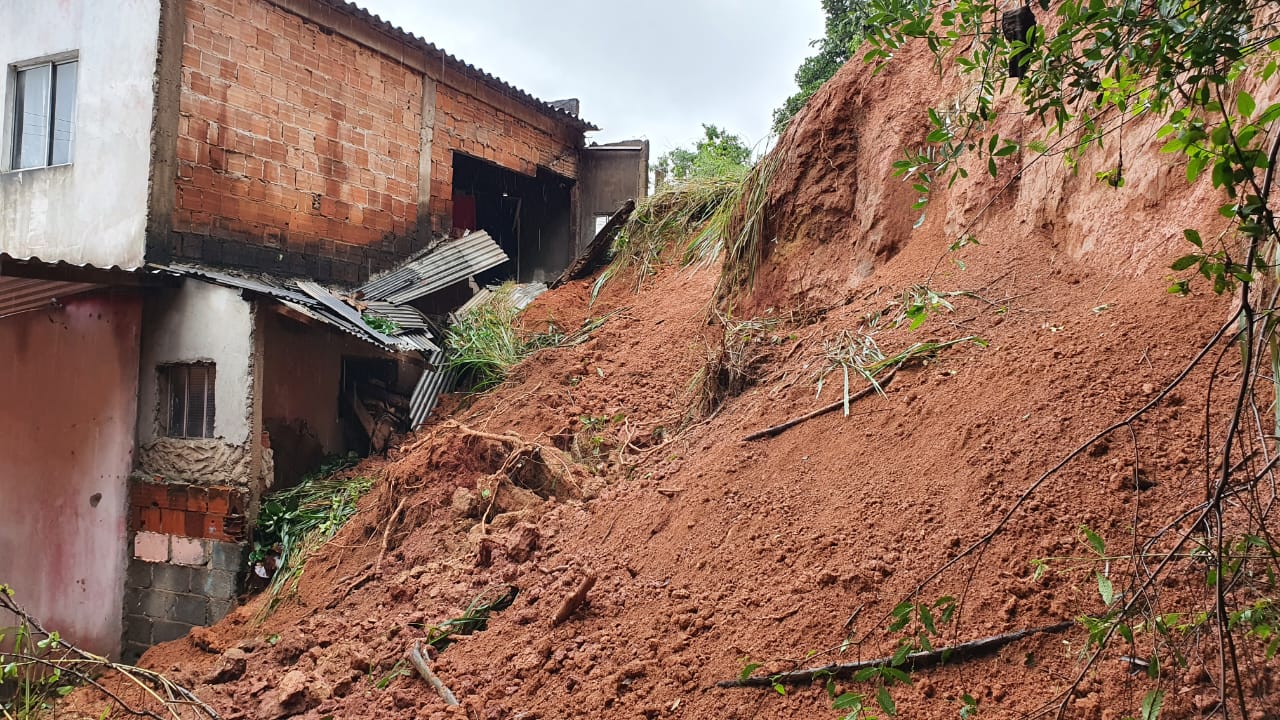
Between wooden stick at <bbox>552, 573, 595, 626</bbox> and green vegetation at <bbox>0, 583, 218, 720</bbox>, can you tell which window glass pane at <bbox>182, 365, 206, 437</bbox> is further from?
wooden stick at <bbox>552, 573, 595, 626</bbox>

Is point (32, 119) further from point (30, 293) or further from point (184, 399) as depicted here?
point (184, 399)

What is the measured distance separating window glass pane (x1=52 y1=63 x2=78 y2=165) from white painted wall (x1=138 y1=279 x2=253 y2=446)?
2.41 metres

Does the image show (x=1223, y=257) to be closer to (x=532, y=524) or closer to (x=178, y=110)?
(x=532, y=524)

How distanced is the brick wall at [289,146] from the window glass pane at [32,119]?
2.13 m

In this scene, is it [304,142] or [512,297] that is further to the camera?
[512,297]

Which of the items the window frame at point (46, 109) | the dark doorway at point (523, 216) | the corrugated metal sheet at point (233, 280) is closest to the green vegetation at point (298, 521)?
the corrugated metal sheet at point (233, 280)

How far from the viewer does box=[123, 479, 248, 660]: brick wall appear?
7316 mm

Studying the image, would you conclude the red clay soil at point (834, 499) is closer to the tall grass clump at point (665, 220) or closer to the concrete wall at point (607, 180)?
the tall grass clump at point (665, 220)

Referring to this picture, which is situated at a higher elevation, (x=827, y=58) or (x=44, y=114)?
(x=827, y=58)

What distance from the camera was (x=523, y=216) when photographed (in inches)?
556

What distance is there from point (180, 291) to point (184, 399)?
993mm

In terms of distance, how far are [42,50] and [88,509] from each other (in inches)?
195

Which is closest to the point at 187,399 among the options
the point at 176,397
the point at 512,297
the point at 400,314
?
the point at 176,397

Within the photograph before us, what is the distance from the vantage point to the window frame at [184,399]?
766cm
